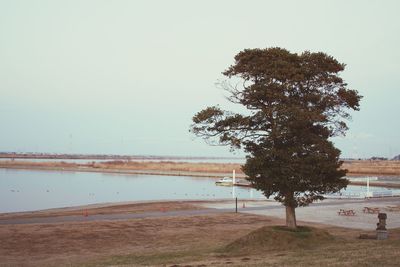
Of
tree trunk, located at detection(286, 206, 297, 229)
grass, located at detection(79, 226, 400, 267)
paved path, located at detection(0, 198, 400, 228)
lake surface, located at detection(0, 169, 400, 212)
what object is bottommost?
lake surface, located at detection(0, 169, 400, 212)

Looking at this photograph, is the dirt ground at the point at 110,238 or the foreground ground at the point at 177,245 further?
the dirt ground at the point at 110,238

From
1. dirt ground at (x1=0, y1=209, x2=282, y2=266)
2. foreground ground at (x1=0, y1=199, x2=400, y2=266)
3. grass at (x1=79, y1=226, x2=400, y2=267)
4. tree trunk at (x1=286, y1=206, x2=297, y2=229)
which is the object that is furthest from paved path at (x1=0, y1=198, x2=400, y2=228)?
grass at (x1=79, y1=226, x2=400, y2=267)

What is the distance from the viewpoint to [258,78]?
21.9m

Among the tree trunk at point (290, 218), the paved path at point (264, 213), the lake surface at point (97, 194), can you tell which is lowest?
the lake surface at point (97, 194)

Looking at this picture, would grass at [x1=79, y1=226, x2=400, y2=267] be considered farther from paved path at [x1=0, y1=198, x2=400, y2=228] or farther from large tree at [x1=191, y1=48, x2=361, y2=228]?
paved path at [x1=0, y1=198, x2=400, y2=228]

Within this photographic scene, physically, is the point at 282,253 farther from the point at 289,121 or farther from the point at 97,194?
the point at 97,194

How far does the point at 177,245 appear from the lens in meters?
23.0

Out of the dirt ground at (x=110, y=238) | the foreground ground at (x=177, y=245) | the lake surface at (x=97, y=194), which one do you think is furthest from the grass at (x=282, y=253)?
the lake surface at (x=97, y=194)

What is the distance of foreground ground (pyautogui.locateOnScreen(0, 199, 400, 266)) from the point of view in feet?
53.0

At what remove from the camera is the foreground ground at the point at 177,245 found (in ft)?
53.0

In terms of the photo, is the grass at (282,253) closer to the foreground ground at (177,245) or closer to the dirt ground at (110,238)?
the foreground ground at (177,245)

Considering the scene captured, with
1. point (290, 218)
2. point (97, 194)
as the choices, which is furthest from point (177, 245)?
point (97, 194)

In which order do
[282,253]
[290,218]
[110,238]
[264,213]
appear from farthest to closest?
[264,213] < [110,238] < [290,218] < [282,253]

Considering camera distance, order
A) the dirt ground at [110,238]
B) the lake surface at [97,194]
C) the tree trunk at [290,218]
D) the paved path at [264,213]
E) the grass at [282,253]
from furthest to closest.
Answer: the lake surface at [97,194]
the paved path at [264,213]
the tree trunk at [290,218]
the dirt ground at [110,238]
the grass at [282,253]
